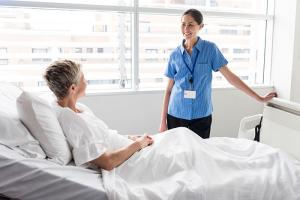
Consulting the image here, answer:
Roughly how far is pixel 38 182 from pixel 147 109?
196 centimetres

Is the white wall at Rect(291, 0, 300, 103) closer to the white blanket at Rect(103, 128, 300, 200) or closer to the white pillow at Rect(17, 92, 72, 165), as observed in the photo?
the white blanket at Rect(103, 128, 300, 200)

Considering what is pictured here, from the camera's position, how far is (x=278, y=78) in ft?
11.7

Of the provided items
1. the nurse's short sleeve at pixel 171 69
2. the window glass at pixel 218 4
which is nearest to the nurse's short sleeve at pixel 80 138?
the nurse's short sleeve at pixel 171 69

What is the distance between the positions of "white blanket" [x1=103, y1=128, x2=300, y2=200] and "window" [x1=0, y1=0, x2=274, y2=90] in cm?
154

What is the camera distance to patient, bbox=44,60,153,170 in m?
1.46

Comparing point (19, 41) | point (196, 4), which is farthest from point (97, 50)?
point (196, 4)

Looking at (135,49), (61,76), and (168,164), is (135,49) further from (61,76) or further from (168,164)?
(168,164)

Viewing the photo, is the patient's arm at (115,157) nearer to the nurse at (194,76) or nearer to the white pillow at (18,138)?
the white pillow at (18,138)

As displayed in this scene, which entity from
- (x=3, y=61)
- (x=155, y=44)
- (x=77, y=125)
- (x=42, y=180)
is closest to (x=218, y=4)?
(x=155, y=44)

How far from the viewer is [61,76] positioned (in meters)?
1.52

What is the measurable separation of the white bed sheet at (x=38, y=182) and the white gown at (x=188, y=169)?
0.31ft

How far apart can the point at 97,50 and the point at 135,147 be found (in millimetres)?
1653

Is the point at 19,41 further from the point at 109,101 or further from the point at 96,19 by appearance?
the point at 109,101

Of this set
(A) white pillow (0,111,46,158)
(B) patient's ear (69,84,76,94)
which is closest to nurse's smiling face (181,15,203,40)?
(B) patient's ear (69,84,76,94)
